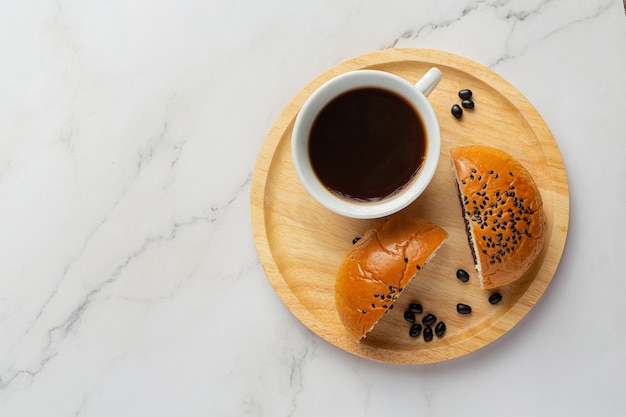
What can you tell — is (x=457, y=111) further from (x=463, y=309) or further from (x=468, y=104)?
(x=463, y=309)

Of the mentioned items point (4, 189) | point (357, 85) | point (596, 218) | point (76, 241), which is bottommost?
point (76, 241)

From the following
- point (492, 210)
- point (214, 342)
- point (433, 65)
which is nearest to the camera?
point (492, 210)

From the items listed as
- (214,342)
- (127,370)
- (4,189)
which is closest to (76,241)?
(4,189)

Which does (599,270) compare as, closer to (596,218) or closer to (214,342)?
(596,218)

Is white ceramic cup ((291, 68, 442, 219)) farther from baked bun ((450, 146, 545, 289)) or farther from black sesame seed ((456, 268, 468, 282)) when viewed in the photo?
black sesame seed ((456, 268, 468, 282))

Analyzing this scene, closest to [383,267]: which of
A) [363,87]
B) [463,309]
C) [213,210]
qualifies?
[463,309]

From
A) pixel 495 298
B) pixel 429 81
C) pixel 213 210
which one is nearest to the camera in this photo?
pixel 429 81

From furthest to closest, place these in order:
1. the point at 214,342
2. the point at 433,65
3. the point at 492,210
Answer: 1. the point at 214,342
2. the point at 433,65
3. the point at 492,210
